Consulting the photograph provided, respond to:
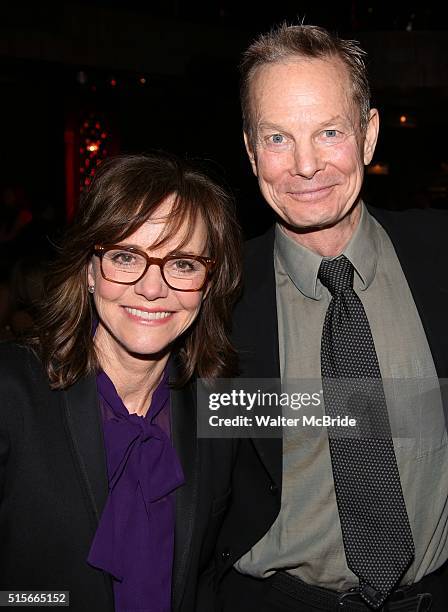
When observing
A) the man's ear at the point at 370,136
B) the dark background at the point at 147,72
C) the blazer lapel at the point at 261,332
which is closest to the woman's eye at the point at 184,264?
the blazer lapel at the point at 261,332

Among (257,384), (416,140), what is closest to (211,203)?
(257,384)

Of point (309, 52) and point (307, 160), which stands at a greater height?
point (309, 52)

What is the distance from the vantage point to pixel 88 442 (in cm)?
173

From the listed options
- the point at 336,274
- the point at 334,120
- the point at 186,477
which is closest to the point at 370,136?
the point at 334,120

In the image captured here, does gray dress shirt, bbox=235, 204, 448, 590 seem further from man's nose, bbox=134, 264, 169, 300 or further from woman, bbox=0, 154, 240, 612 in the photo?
man's nose, bbox=134, 264, 169, 300

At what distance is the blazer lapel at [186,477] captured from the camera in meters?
1.81

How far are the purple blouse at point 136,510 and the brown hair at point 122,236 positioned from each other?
0.13 m

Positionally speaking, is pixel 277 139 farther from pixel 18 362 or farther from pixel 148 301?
pixel 18 362

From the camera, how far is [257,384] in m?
2.06

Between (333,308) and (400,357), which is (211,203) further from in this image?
(400,357)

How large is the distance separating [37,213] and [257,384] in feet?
24.7

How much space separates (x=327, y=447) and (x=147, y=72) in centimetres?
748

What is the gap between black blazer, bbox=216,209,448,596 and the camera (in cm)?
200

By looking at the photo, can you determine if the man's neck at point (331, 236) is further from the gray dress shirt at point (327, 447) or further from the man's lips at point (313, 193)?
the man's lips at point (313, 193)
